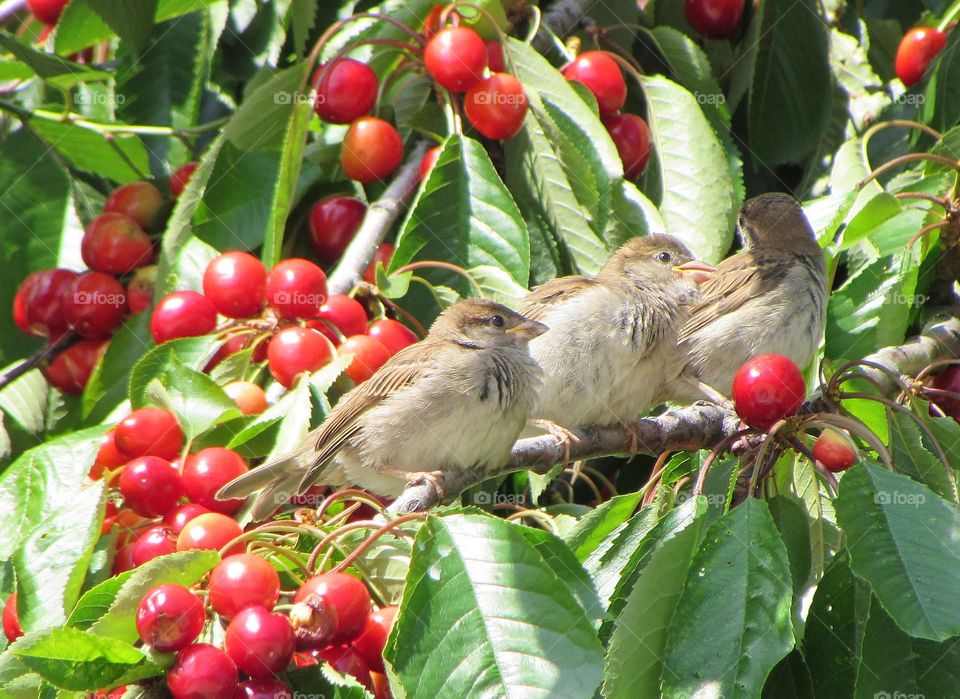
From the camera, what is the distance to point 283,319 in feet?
12.3

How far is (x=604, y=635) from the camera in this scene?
8.32 feet

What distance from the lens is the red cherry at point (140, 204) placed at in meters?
4.45

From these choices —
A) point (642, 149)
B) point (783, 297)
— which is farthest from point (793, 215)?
point (642, 149)

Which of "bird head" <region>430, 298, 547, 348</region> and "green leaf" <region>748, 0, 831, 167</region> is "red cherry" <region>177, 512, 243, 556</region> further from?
"green leaf" <region>748, 0, 831, 167</region>

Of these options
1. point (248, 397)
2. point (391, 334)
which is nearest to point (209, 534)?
point (248, 397)

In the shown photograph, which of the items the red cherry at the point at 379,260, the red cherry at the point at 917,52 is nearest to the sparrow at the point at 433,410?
the red cherry at the point at 379,260

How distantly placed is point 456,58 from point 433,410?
1.28 m

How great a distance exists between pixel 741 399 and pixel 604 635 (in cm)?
62

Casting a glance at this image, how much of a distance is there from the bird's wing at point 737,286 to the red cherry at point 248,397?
1999 millimetres

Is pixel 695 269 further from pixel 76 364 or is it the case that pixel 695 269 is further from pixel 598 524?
pixel 76 364

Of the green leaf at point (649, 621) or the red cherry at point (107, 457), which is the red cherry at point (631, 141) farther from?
the green leaf at point (649, 621)

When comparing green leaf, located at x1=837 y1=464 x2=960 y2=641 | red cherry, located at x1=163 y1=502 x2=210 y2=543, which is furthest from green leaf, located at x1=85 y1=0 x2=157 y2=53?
green leaf, located at x1=837 y1=464 x2=960 y2=641

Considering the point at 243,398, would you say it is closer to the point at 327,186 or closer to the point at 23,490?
the point at 23,490

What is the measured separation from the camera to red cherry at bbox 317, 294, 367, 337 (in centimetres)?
374
